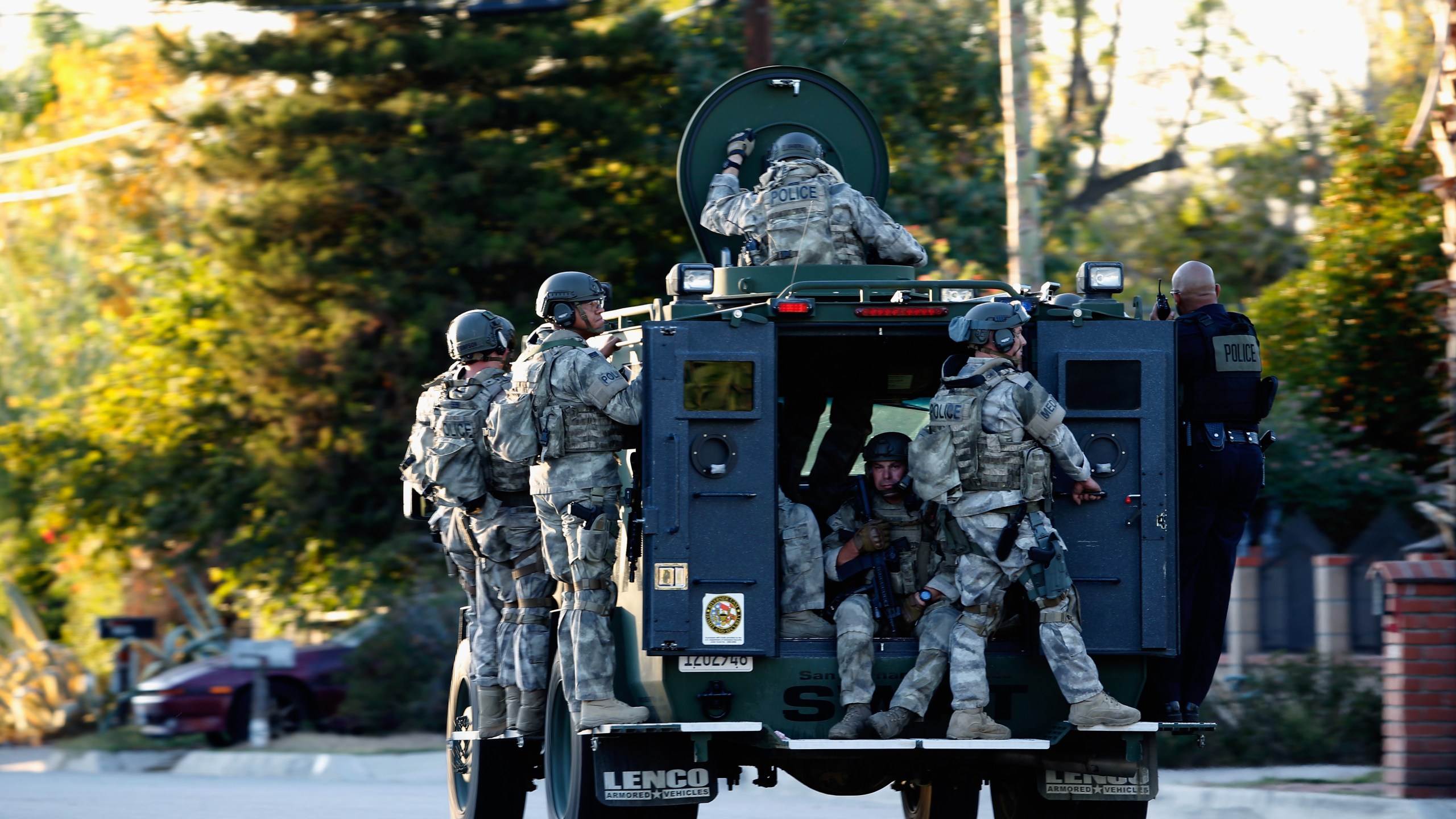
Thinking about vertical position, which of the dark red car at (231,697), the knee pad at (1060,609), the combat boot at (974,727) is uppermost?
the knee pad at (1060,609)

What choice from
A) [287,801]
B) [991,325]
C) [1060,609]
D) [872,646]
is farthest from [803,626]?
[287,801]

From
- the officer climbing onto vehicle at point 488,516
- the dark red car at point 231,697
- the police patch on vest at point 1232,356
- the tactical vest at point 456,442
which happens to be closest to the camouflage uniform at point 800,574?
the officer climbing onto vehicle at point 488,516

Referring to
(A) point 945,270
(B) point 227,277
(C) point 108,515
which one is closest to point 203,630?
(C) point 108,515

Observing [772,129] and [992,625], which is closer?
[992,625]

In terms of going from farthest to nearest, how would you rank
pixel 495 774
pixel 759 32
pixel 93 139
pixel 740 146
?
pixel 93 139 → pixel 759 32 → pixel 740 146 → pixel 495 774

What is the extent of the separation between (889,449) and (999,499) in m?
0.70

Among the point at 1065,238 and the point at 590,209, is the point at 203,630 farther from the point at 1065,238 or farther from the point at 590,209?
the point at 1065,238

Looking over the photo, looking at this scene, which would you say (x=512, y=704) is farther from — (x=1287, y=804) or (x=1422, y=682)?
(x=1422, y=682)

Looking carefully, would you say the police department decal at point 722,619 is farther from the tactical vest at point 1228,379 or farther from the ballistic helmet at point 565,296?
the tactical vest at point 1228,379

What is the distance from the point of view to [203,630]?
22.5 metres

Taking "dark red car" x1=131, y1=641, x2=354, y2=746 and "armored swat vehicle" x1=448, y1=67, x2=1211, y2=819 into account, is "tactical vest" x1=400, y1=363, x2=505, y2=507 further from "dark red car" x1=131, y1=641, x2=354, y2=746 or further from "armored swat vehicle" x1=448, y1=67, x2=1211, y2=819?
"dark red car" x1=131, y1=641, x2=354, y2=746

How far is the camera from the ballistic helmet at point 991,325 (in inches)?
298

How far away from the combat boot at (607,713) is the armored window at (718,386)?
3.96 feet

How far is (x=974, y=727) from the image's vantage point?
7500 mm
